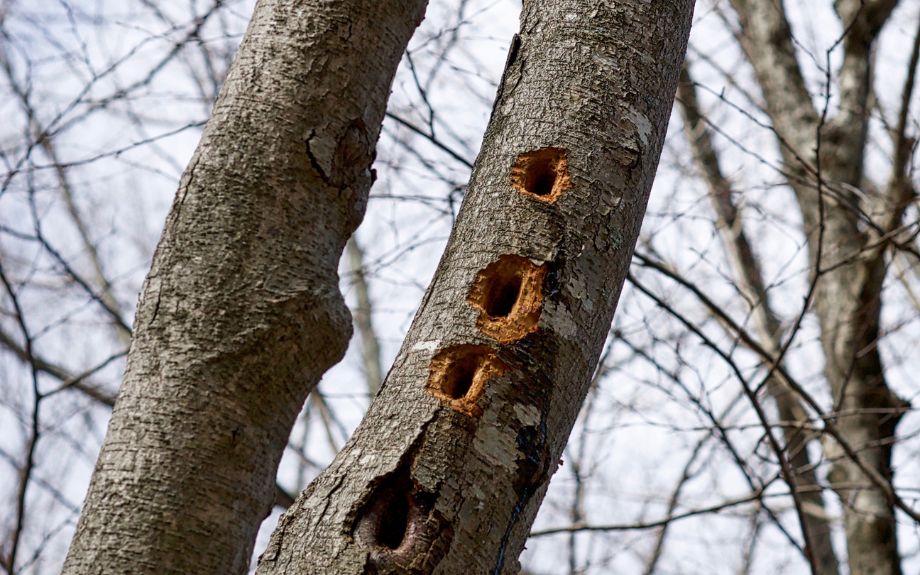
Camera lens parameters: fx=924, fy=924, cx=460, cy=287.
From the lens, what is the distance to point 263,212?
5.75 ft

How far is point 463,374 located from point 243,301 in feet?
2.12

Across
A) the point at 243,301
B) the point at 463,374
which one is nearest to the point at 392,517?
the point at 463,374

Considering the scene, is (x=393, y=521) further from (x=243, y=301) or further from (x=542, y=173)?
(x=243, y=301)

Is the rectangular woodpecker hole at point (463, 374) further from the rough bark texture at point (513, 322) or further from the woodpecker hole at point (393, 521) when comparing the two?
the woodpecker hole at point (393, 521)

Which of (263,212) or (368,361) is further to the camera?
(368,361)

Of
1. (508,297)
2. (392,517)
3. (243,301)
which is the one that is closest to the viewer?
(392,517)

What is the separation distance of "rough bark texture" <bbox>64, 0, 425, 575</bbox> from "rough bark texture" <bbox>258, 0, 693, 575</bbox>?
44 centimetres

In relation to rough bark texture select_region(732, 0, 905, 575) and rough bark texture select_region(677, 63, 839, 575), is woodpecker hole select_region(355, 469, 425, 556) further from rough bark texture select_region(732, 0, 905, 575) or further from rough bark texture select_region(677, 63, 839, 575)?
rough bark texture select_region(677, 63, 839, 575)

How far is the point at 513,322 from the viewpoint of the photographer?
4.09ft

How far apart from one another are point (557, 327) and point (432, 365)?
18cm

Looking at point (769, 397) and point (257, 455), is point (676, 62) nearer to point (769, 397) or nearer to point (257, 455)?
point (257, 455)

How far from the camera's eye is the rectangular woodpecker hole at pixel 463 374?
1.18 metres

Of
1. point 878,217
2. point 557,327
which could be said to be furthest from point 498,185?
point 878,217

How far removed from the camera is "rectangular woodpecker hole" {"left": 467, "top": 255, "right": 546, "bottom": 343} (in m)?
1.24
